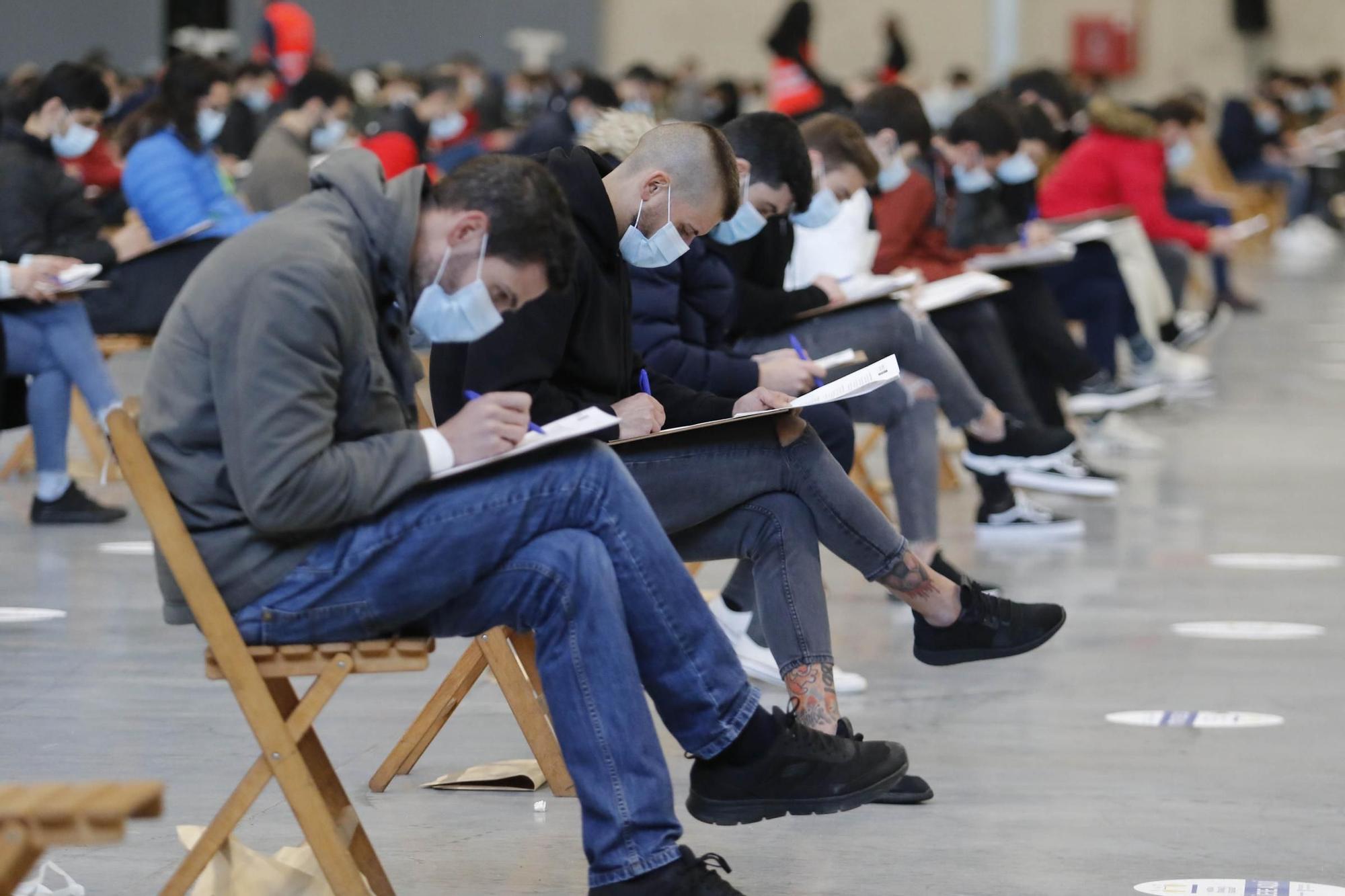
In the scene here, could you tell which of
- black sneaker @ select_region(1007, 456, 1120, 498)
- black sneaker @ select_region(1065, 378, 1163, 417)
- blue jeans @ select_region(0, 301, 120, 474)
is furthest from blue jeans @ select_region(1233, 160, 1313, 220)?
blue jeans @ select_region(0, 301, 120, 474)

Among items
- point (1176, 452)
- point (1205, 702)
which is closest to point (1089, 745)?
point (1205, 702)

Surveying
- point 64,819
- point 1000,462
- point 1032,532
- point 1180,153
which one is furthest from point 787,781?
point 1180,153

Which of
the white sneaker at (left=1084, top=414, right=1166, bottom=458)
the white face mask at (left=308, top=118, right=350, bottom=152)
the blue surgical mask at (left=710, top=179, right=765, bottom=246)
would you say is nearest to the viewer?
the blue surgical mask at (left=710, top=179, right=765, bottom=246)

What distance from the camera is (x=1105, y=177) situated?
7980 millimetres

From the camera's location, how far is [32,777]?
3.05 metres

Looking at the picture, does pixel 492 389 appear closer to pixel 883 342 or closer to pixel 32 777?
pixel 32 777

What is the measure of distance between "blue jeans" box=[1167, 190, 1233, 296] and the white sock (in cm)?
692

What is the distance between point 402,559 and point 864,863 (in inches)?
34.6

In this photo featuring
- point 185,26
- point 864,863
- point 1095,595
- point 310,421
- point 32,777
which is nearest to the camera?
point 310,421

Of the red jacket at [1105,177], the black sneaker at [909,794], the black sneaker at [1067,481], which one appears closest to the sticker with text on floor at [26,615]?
the black sneaker at [909,794]

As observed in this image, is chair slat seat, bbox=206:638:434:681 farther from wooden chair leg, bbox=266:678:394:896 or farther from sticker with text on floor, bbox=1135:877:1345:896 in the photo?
sticker with text on floor, bbox=1135:877:1345:896

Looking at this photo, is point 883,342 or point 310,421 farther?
point 883,342

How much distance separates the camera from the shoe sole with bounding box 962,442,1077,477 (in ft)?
17.4

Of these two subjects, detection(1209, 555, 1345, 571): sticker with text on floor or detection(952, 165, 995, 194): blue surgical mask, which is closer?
detection(1209, 555, 1345, 571): sticker with text on floor
